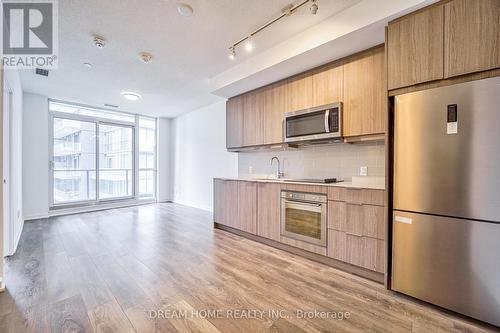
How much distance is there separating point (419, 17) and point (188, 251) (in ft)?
11.6

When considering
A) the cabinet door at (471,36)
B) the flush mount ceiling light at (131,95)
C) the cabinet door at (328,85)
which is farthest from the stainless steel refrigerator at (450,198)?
the flush mount ceiling light at (131,95)

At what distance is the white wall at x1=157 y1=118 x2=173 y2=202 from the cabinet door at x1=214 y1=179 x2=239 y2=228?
352cm

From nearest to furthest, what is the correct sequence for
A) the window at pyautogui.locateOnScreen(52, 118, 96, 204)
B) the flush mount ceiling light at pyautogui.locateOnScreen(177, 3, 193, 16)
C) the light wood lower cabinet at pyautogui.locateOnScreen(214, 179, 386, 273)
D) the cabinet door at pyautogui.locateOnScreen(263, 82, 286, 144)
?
the flush mount ceiling light at pyautogui.locateOnScreen(177, 3, 193, 16) → the light wood lower cabinet at pyautogui.locateOnScreen(214, 179, 386, 273) → the cabinet door at pyautogui.locateOnScreen(263, 82, 286, 144) → the window at pyautogui.locateOnScreen(52, 118, 96, 204)

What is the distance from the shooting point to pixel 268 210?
10.8ft

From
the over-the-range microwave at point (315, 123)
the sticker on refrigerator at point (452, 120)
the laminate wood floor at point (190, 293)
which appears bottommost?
the laminate wood floor at point (190, 293)

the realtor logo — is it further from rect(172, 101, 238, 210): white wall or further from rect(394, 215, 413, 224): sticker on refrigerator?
rect(394, 215, 413, 224): sticker on refrigerator

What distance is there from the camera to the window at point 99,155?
17.5 feet

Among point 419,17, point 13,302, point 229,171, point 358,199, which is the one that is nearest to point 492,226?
point 358,199

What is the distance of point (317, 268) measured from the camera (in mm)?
2588

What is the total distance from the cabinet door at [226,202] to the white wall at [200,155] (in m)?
0.82

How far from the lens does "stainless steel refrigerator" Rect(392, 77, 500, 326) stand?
161 centimetres

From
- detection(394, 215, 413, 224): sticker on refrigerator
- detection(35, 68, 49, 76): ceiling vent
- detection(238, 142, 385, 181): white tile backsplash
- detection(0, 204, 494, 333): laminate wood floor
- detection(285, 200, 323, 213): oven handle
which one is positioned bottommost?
detection(0, 204, 494, 333): laminate wood floor

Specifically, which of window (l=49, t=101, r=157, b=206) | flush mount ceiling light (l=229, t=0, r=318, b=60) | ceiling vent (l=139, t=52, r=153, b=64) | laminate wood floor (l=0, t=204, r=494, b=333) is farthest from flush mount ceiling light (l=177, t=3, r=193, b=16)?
window (l=49, t=101, r=157, b=206)

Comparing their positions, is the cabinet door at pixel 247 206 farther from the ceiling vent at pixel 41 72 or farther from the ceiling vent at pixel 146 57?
the ceiling vent at pixel 41 72
